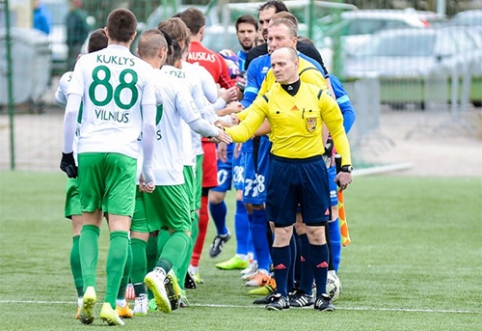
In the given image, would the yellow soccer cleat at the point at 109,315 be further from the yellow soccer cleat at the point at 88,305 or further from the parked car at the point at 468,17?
the parked car at the point at 468,17

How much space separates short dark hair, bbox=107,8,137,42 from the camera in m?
7.09

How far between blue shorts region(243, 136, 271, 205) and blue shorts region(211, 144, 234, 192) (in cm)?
123

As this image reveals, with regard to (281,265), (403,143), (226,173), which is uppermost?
(226,173)

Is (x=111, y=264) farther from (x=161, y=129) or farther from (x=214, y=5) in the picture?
(x=214, y=5)

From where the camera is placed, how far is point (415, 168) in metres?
18.2

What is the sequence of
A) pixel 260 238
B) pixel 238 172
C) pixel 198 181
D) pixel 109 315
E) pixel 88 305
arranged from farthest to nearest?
1. pixel 238 172
2. pixel 260 238
3. pixel 198 181
4. pixel 109 315
5. pixel 88 305

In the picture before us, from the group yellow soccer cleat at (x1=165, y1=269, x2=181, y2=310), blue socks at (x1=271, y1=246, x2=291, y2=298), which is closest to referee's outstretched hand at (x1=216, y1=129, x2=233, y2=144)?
blue socks at (x1=271, y1=246, x2=291, y2=298)

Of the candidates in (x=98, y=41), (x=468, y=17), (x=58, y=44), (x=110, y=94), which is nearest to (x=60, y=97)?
(x=98, y=41)

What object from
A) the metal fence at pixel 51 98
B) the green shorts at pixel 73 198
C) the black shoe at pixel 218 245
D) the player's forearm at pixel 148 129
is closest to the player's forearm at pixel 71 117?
the player's forearm at pixel 148 129

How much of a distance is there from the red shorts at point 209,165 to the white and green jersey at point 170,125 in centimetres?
176

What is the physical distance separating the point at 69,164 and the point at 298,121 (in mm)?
1558

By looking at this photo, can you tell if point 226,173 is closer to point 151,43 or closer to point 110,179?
point 151,43

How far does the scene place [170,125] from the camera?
25.5ft

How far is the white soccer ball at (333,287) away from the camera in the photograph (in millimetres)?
8188
